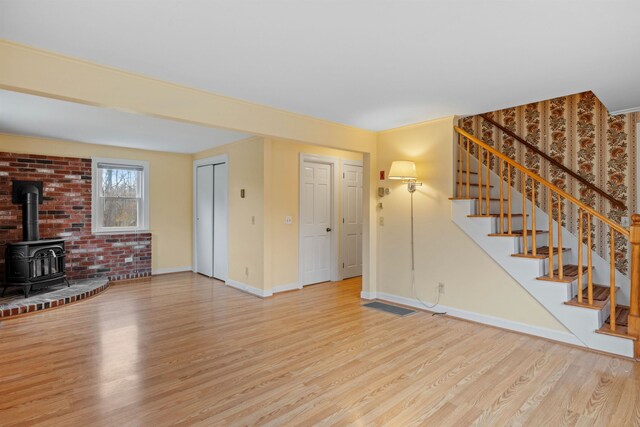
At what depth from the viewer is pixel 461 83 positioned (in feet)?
10.3

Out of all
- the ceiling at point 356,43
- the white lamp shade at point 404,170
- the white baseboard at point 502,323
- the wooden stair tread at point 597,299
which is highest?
the ceiling at point 356,43

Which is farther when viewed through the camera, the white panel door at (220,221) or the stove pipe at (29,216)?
the white panel door at (220,221)

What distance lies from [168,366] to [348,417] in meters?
1.58

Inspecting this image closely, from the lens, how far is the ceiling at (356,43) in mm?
1998

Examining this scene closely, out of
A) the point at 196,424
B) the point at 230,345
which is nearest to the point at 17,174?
the point at 230,345

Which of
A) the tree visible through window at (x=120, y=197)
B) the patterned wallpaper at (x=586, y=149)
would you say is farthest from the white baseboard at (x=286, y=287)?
the patterned wallpaper at (x=586, y=149)

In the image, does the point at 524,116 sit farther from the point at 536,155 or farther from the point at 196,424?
the point at 196,424

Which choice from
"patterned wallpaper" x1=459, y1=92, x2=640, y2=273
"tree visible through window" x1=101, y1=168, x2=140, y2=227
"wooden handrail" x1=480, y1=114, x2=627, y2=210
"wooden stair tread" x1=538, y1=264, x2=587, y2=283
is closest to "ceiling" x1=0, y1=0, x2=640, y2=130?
"patterned wallpaper" x1=459, y1=92, x2=640, y2=273

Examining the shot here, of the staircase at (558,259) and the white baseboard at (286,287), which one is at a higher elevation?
the staircase at (558,259)

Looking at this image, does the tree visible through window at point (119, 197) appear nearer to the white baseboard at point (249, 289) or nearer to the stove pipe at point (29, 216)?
the stove pipe at point (29, 216)

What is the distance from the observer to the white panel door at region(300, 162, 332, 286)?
5.76 m

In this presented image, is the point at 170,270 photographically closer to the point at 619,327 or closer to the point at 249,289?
the point at 249,289

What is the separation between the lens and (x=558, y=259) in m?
3.56

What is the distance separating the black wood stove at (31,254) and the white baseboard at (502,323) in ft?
15.9
